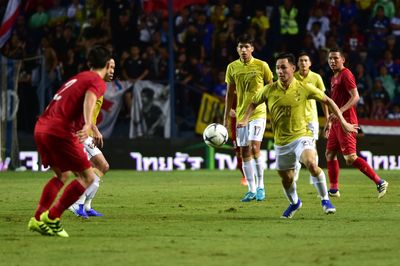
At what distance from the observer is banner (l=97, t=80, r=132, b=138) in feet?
79.5

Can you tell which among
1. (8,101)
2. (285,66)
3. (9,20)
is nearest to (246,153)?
(285,66)

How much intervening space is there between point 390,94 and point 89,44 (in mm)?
7431

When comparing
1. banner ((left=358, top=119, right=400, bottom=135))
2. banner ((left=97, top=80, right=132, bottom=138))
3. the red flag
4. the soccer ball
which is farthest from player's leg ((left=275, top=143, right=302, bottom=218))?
the red flag

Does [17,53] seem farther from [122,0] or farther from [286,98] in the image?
[286,98]

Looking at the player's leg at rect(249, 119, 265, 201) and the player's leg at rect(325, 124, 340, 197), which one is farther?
the player's leg at rect(325, 124, 340, 197)

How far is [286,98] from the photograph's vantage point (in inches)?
488

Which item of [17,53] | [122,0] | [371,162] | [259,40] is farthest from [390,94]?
[17,53]

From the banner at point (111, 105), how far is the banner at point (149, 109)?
12.0 inches

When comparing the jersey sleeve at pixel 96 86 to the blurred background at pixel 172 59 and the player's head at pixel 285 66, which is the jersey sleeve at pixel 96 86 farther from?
the blurred background at pixel 172 59

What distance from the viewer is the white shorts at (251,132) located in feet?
52.1

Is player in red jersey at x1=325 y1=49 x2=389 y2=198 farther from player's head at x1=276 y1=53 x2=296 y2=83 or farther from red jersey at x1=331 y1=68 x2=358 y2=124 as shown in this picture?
player's head at x1=276 y1=53 x2=296 y2=83

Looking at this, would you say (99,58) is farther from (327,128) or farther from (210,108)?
(210,108)

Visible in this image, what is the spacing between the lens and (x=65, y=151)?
10.5 metres

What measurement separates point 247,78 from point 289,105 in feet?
11.1
